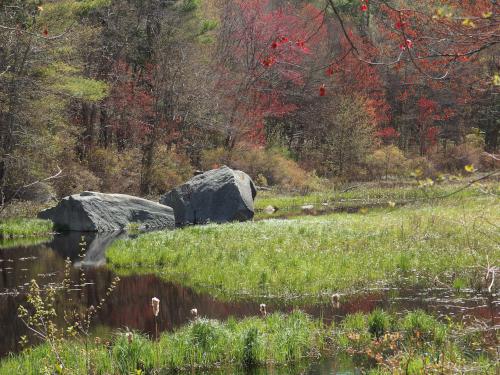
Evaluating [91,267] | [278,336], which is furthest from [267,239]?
[278,336]

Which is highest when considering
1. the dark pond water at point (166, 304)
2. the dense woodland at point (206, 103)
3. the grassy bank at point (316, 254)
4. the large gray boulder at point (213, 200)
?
the dense woodland at point (206, 103)

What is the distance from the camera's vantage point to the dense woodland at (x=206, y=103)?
25.3 metres

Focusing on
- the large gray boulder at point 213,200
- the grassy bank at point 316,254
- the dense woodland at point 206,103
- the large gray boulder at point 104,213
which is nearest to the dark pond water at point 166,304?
the grassy bank at point 316,254

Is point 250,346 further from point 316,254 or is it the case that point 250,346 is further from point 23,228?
point 23,228

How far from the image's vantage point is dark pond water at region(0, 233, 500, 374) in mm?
10180

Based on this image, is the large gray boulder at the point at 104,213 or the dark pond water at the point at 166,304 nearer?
the dark pond water at the point at 166,304

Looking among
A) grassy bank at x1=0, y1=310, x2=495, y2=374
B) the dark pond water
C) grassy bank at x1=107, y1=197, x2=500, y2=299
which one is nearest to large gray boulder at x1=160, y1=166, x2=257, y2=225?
grassy bank at x1=107, y1=197, x2=500, y2=299

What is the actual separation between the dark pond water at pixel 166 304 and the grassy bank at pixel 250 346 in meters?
0.38

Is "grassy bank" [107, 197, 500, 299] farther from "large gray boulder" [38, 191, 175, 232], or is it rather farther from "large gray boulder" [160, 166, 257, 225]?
"large gray boulder" [38, 191, 175, 232]

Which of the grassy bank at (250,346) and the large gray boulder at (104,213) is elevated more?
the large gray boulder at (104,213)

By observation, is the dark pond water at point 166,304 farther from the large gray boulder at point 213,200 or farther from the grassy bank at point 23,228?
the large gray boulder at point 213,200

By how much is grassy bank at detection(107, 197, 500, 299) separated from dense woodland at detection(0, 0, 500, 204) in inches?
343

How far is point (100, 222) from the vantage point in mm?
23641

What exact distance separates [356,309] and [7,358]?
5.44 metres
